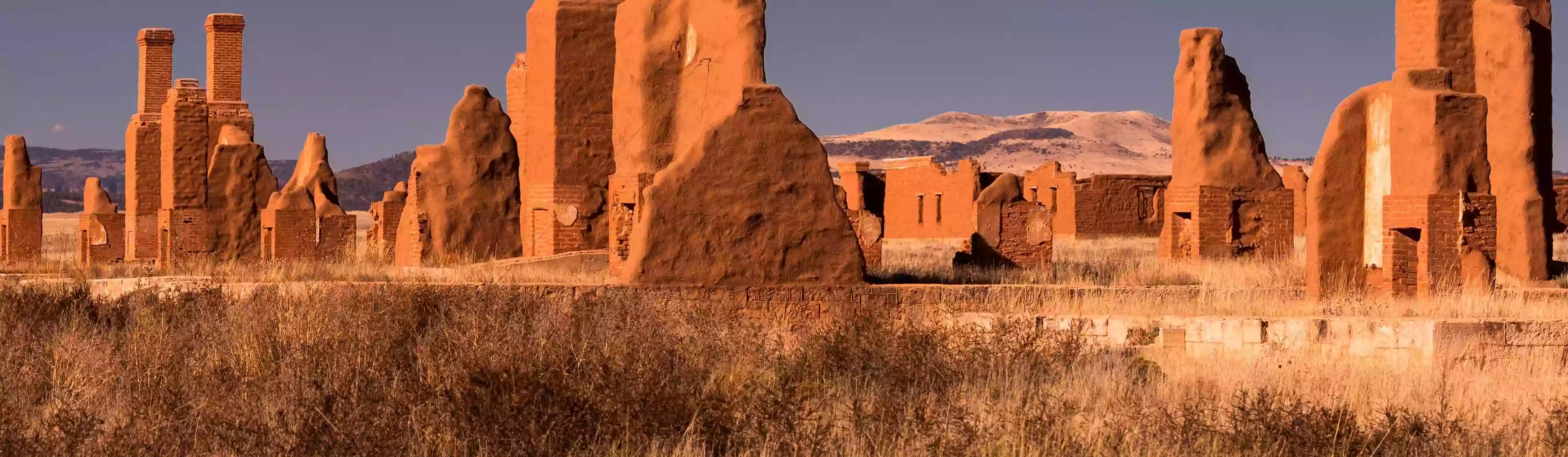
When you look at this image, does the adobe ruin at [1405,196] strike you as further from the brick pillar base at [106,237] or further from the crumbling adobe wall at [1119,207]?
the brick pillar base at [106,237]

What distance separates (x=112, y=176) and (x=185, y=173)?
533ft

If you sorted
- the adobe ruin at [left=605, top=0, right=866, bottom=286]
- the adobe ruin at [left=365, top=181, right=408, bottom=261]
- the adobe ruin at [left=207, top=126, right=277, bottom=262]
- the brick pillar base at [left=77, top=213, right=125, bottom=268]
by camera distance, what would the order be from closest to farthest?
the adobe ruin at [left=605, top=0, right=866, bottom=286]
the adobe ruin at [left=365, top=181, right=408, bottom=261]
the adobe ruin at [left=207, top=126, right=277, bottom=262]
the brick pillar base at [left=77, top=213, right=125, bottom=268]

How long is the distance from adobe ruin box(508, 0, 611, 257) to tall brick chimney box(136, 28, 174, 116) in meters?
11.0

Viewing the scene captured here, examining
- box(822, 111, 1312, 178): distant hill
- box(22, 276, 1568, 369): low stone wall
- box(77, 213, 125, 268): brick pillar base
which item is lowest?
box(22, 276, 1568, 369): low stone wall

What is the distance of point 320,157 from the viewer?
97.7 feet

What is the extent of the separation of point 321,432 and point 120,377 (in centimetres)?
214

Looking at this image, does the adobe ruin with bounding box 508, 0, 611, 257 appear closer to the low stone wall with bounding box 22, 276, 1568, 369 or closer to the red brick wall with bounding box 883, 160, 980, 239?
the low stone wall with bounding box 22, 276, 1568, 369

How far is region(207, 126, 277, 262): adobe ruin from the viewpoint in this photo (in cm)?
2422

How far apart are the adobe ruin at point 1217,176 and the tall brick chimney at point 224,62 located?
49.5ft

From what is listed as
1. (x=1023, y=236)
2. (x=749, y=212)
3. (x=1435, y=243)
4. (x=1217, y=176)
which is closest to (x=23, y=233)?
(x=1023, y=236)

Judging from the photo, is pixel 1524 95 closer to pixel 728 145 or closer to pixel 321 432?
pixel 728 145

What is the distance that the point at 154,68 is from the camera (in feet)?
95.0

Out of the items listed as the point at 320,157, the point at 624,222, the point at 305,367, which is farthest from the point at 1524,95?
the point at 320,157

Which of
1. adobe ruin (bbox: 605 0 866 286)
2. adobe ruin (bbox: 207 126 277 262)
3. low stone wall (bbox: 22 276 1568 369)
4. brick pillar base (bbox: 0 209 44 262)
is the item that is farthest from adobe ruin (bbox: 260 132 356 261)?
adobe ruin (bbox: 605 0 866 286)
